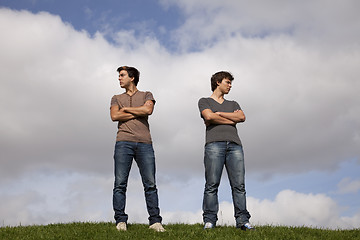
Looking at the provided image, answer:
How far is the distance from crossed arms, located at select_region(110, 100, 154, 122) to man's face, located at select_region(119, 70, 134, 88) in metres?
0.65

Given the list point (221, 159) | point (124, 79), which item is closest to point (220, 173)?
point (221, 159)

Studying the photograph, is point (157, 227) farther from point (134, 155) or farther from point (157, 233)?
point (134, 155)

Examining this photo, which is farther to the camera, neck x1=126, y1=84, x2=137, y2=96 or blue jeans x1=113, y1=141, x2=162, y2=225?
neck x1=126, y1=84, x2=137, y2=96

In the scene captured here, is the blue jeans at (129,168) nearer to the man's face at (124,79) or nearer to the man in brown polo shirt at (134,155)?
the man in brown polo shirt at (134,155)

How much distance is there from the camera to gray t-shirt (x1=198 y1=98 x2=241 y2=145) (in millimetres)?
9453

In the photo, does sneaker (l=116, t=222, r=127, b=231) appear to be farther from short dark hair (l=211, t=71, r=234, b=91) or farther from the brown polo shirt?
short dark hair (l=211, t=71, r=234, b=91)

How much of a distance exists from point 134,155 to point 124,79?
1.83 meters

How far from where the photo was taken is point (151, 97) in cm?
963

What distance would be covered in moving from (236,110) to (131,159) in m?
2.76

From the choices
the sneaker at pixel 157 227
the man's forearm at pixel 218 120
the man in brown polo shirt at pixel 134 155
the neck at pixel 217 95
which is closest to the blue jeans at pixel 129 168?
the man in brown polo shirt at pixel 134 155

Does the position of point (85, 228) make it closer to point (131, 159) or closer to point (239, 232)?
point (131, 159)

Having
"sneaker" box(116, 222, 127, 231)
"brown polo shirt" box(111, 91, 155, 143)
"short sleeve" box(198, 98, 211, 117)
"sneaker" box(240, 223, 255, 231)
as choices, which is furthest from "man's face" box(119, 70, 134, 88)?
"sneaker" box(240, 223, 255, 231)

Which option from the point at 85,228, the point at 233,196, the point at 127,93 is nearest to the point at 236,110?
the point at 233,196

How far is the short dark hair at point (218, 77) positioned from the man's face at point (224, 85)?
0.23 feet
